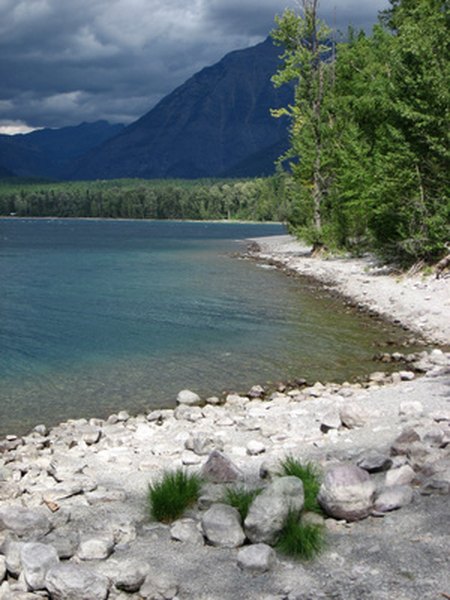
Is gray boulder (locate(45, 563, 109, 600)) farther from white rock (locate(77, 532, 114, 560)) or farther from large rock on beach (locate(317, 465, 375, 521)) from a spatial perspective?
large rock on beach (locate(317, 465, 375, 521))

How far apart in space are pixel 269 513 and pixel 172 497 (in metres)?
1.58

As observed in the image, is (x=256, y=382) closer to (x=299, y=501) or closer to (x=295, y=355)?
(x=295, y=355)

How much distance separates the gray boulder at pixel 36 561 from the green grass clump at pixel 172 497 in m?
1.60

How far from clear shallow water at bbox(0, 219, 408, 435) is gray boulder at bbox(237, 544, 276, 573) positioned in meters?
9.12

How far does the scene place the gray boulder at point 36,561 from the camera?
6445mm

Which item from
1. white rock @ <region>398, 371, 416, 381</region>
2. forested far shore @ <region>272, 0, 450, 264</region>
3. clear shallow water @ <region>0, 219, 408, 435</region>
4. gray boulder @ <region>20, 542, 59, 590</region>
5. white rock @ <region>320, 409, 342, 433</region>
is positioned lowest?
clear shallow water @ <region>0, 219, 408, 435</region>

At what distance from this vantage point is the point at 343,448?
10.6 metres

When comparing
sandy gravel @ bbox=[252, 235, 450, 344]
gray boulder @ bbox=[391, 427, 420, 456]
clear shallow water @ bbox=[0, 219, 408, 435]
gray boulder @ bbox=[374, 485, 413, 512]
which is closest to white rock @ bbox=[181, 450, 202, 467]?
Answer: gray boulder @ bbox=[391, 427, 420, 456]

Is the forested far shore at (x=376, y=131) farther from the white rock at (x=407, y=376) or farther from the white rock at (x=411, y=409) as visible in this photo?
the white rock at (x=411, y=409)

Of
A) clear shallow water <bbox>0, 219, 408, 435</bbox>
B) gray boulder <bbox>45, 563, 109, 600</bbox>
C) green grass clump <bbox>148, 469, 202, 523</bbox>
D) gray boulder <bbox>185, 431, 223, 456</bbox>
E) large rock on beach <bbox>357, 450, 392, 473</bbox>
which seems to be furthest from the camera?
clear shallow water <bbox>0, 219, 408, 435</bbox>

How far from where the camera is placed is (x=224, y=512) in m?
7.36

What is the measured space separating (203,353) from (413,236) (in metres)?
18.6

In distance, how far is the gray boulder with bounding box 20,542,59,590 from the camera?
645 cm

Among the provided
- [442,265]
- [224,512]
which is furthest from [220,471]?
[442,265]
